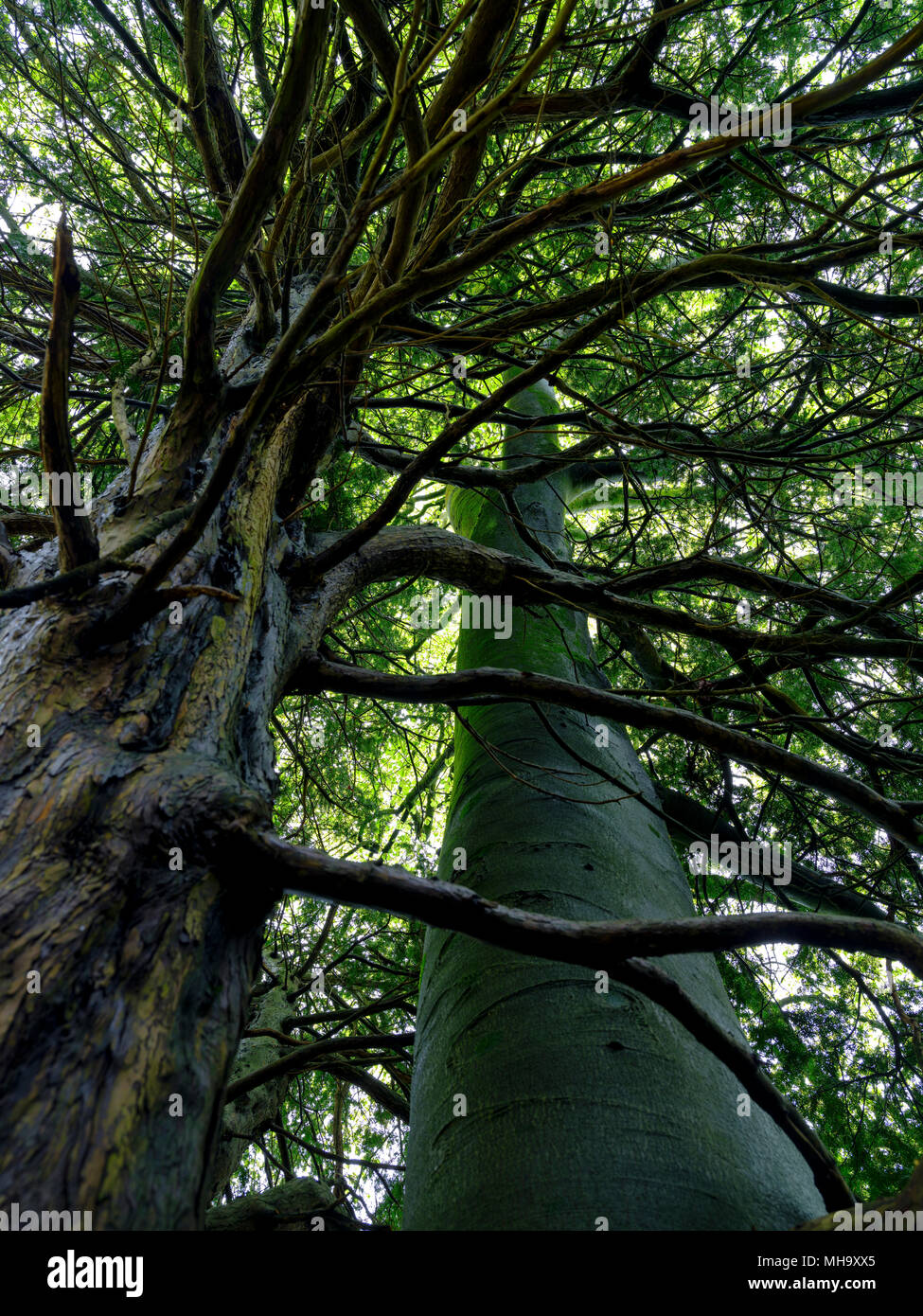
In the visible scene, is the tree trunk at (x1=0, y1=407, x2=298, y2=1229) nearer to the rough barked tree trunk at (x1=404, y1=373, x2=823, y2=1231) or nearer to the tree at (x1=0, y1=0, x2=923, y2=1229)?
the tree at (x1=0, y1=0, x2=923, y2=1229)

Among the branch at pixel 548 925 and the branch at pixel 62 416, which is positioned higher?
the branch at pixel 62 416

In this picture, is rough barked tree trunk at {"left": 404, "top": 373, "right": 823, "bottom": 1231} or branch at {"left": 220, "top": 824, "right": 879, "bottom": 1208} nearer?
branch at {"left": 220, "top": 824, "right": 879, "bottom": 1208}

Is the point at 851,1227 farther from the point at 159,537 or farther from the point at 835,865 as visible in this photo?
the point at 835,865

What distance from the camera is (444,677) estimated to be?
1.70 metres

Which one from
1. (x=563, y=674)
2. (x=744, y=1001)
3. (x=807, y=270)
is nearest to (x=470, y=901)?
(x=807, y=270)

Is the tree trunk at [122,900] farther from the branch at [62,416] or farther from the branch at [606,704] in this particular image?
the branch at [606,704]

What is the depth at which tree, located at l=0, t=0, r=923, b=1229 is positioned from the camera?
892 mm

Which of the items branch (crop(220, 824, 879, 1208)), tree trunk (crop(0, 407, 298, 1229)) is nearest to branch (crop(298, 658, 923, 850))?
tree trunk (crop(0, 407, 298, 1229))

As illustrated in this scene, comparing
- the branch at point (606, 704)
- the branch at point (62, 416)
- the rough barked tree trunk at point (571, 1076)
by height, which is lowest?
the rough barked tree trunk at point (571, 1076)

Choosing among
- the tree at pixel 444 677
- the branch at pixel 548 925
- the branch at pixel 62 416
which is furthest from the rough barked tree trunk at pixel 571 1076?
the branch at pixel 62 416

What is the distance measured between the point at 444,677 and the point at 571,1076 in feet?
2.69

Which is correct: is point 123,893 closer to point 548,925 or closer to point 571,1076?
point 548,925

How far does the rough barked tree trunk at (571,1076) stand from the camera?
1095mm

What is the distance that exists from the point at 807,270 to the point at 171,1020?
1537mm
